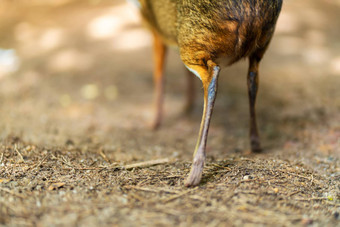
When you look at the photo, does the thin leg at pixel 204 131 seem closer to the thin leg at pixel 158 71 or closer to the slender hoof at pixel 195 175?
the slender hoof at pixel 195 175

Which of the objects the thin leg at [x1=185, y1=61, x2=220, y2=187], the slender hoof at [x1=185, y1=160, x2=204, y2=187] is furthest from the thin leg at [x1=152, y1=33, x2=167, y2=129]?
the slender hoof at [x1=185, y1=160, x2=204, y2=187]

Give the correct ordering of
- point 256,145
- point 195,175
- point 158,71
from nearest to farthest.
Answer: point 195,175 → point 256,145 → point 158,71

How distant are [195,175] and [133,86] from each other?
3.26 metres

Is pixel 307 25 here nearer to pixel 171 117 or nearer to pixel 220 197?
pixel 171 117

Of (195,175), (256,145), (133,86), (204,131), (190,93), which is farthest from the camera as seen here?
(133,86)

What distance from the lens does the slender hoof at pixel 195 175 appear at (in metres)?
2.24

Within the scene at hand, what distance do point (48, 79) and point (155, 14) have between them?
8.72ft

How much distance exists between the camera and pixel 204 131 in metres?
2.39

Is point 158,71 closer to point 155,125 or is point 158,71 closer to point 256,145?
point 155,125

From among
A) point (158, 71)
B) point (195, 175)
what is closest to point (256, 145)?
point (195, 175)

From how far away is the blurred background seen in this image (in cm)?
368

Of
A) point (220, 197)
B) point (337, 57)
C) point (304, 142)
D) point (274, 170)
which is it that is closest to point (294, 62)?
point (337, 57)

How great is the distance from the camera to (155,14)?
138 inches

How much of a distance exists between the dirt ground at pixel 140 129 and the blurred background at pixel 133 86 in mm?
25
